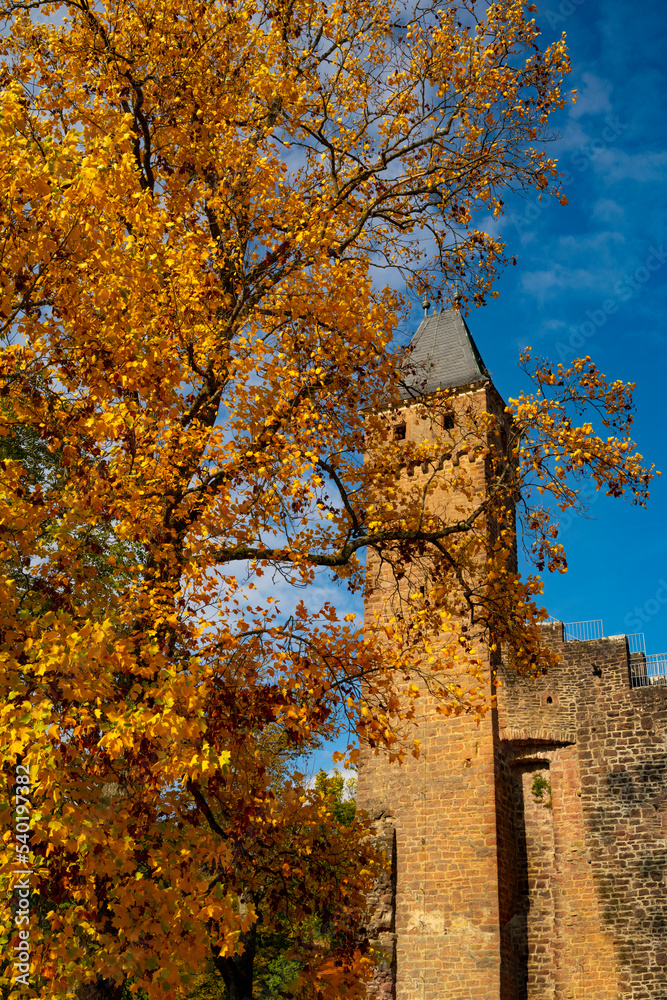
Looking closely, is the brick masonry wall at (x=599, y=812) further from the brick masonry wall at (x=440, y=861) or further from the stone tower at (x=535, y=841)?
the brick masonry wall at (x=440, y=861)

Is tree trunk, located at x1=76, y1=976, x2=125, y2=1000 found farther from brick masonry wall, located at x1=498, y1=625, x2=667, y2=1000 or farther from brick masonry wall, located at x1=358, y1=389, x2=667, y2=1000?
brick masonry wall, located at x1=498, y1=625, x2=667, y2=1000

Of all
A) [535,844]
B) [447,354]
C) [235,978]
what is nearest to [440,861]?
[535,844]

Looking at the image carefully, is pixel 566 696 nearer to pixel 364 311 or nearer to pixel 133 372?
Answer: pixel 364 311

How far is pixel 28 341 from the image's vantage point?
7.38 metres

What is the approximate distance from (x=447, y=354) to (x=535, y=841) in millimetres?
13898

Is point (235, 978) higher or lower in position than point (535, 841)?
lower

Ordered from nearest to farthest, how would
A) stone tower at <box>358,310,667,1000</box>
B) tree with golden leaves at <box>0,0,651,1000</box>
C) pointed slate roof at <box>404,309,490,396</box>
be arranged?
tree with golden leaves at <box>0,0,651,1000</box> < stone tower at <box>358,310,667,1000</box> < pointed slate roof at <box>404,309,490,396</box>

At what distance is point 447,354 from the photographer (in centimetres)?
2555

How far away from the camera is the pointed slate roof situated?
24250 millimetres

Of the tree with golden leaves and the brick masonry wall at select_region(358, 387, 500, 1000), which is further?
the brick masonry wall at select_region(358, 387, 500, 1000)

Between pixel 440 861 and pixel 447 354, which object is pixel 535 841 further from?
pixel 447 354

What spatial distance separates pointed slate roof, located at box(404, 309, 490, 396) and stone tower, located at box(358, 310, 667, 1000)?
6.62 meters

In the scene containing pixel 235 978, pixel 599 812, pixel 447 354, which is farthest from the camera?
pixel 447 354

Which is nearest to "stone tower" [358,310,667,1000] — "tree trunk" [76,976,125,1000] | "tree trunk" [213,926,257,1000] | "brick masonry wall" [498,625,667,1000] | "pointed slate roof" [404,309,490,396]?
"brick masonry wall" [498,625,667,1000]
